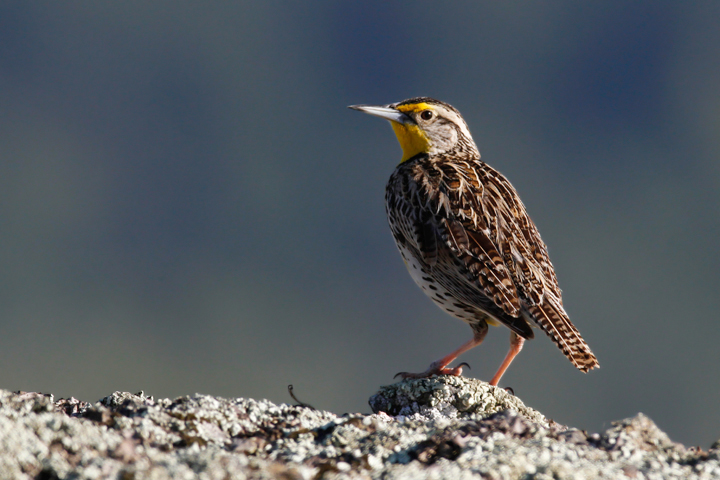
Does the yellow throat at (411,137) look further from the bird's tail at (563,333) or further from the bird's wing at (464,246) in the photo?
the bird's tail at (563,333)

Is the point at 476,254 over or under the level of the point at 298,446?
over

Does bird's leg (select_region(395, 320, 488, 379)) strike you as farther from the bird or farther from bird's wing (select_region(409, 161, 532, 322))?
bird's wing (select_region(409, 161, 532, 322))

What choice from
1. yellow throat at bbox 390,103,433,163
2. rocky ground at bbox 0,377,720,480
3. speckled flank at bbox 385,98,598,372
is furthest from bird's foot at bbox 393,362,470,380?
yellow throat at bbox 390,103,433,163

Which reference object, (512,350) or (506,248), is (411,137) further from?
(512,350)

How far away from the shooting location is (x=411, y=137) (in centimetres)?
736

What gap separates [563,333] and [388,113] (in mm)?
3273

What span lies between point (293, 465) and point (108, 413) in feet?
3.22

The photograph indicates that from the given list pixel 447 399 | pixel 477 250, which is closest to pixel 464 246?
pixel 477 250

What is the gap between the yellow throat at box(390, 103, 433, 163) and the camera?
7.31 metres

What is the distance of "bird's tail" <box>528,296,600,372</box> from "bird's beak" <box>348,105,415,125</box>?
280cm

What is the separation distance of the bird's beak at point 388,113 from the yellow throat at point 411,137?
0.04 m

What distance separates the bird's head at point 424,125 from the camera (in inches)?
288

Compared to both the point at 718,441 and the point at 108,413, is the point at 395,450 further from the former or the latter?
the point at 718,441

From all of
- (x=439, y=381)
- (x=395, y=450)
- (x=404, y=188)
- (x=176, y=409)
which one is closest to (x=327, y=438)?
(x=395, y=450)
